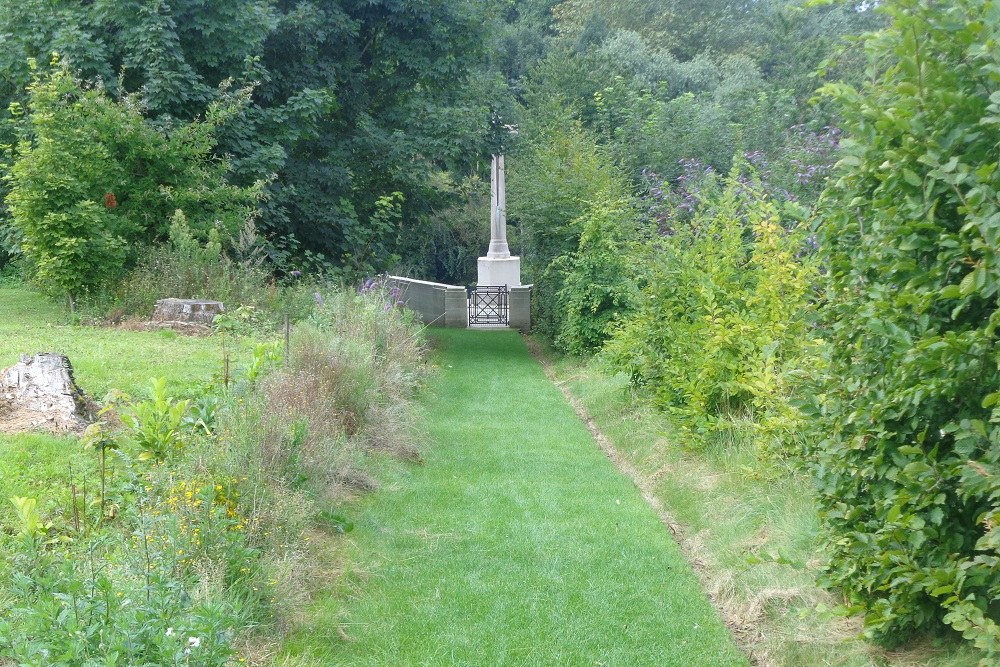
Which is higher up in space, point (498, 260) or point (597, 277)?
point (597, 277)

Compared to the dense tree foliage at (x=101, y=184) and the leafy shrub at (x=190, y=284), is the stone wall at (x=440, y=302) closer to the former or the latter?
the dense tree foliage at (x=101, y=184)

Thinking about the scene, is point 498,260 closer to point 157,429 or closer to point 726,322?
point 726,322

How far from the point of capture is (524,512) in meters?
7.78

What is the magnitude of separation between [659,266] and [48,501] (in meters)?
6.93

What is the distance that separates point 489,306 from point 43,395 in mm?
19000

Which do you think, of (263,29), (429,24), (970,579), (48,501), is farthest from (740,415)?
(429,24)

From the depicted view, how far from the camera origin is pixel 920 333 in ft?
13.2

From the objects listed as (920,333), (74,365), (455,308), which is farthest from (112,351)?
(455,308)

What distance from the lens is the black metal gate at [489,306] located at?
82.0 feet

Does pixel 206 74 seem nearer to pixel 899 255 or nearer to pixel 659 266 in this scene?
pixel 659 266

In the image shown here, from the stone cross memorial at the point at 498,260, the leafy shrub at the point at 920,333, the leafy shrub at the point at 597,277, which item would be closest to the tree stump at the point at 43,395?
the leafy shrub at the point at 920,333

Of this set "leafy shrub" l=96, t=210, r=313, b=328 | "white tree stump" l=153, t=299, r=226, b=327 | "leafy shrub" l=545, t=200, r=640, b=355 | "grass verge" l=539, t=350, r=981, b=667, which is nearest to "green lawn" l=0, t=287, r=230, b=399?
"white tree stump" l=153, t=299, r=226, b=327

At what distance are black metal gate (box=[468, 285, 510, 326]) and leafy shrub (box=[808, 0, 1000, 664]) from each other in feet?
66.1

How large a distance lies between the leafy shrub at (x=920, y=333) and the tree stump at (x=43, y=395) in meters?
4.86
